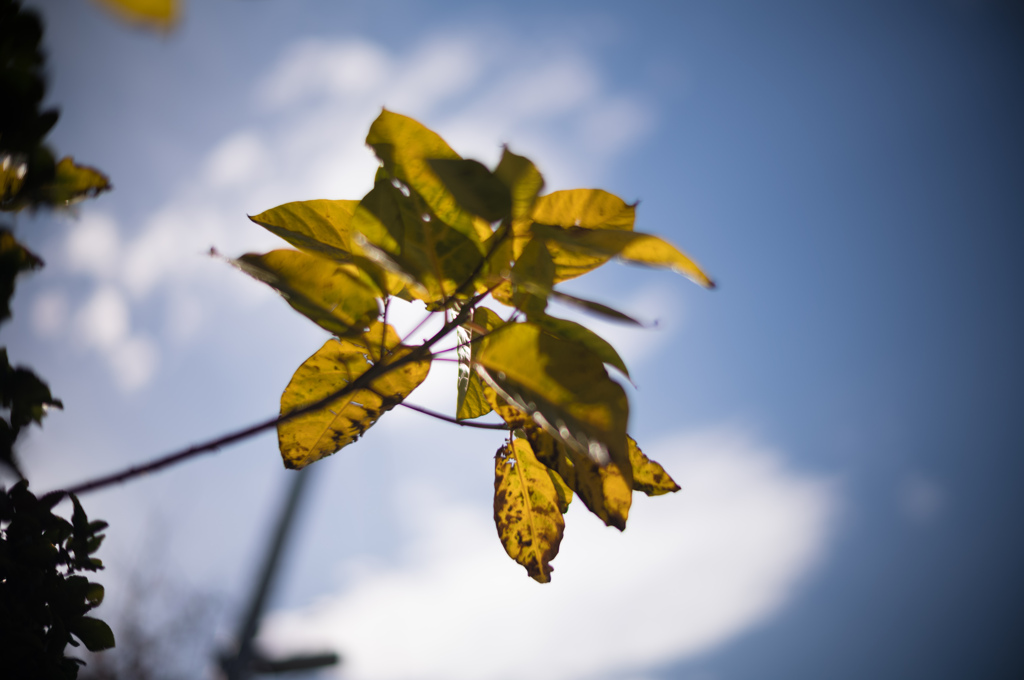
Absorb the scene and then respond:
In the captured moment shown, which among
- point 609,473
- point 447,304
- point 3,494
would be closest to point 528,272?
point 447,304

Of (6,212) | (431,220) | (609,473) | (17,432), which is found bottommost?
(609,473)

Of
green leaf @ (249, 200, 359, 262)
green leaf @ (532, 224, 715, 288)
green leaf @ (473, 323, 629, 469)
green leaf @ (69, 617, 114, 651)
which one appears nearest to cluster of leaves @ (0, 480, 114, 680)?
green leaf @ (69, 617, 114, 651)

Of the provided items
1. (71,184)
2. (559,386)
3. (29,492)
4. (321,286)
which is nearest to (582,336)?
(559,386)

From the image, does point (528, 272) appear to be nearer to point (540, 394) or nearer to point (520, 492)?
point (540, 394)

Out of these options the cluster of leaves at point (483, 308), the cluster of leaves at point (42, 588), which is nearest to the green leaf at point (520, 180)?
the cluster of leaves at point (483, 308)

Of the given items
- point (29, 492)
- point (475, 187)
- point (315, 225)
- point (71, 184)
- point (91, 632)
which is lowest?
point (91, 632)

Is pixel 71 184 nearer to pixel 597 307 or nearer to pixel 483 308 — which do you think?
pixel 483 308

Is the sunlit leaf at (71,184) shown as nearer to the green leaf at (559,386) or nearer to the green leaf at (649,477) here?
the green leaf at (559,386)
